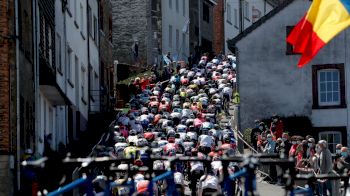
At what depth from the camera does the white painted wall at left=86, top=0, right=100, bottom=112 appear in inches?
2048

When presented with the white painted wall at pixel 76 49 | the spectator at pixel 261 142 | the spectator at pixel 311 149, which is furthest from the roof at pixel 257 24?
the spectator at pixel 311 149

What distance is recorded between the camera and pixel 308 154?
3219 centimetres

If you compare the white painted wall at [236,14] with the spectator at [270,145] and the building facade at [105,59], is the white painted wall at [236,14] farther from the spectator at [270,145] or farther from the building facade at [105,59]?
the spectator at [270,145]

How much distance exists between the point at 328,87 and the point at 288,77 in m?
1.69

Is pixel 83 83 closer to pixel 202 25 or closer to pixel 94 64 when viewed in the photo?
pixel 94 64

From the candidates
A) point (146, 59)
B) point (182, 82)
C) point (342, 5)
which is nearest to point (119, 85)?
point (182, 82)

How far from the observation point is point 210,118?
43.8 meters

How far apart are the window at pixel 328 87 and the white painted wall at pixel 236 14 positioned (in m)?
43.5

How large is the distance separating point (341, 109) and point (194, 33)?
41.3 meters

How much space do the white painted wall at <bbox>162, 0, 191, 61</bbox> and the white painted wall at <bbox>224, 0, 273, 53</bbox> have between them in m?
6.02

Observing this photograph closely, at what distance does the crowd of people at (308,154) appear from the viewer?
27.6 m

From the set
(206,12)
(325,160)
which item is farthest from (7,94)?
(206,12)

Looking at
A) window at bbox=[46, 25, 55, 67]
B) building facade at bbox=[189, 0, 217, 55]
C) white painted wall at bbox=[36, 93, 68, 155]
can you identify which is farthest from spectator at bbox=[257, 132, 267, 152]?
building facade at bbox=[189, 0, 217, 55]

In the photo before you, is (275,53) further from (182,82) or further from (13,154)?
(13,154)
